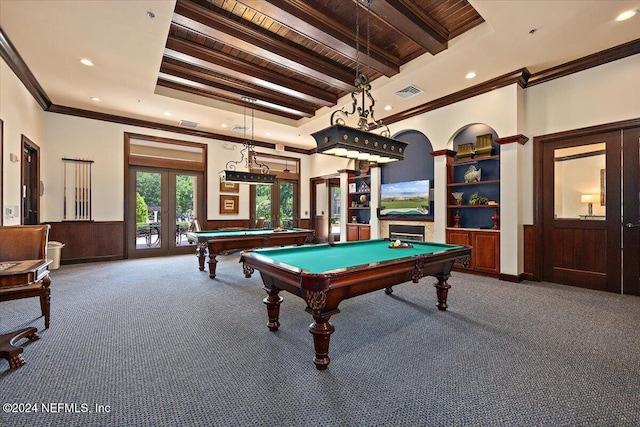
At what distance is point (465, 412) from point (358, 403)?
610 mm

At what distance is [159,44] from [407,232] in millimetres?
5464

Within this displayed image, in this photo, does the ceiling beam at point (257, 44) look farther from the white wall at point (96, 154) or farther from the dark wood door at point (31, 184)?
the white wall at point (96, 154)

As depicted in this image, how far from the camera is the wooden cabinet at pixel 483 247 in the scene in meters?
4.81

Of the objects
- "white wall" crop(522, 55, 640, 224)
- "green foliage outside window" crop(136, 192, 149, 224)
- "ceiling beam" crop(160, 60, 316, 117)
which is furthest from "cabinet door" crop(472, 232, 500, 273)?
"green foliage outside window" crop(136, 192, 149, 224)

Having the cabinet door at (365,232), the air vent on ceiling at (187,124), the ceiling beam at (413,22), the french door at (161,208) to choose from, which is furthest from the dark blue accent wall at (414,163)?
the french door at (161,208)

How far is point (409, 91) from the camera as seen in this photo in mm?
5176

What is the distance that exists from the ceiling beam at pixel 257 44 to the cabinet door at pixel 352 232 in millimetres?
3624

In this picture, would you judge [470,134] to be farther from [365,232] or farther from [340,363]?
[340,363]

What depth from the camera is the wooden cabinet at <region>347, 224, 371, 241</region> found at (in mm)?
7207

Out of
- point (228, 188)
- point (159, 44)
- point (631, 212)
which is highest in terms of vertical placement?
point (159, 44)

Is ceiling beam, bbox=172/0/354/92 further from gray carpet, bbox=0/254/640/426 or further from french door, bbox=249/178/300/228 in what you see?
french door, bbox=249/178/300/228

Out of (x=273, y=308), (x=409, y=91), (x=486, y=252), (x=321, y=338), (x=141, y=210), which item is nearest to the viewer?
(x=321, y=338)

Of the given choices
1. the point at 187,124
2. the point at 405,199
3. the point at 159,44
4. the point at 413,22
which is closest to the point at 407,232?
the point at 405,199

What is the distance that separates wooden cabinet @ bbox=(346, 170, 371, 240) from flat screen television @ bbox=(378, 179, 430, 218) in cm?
77
